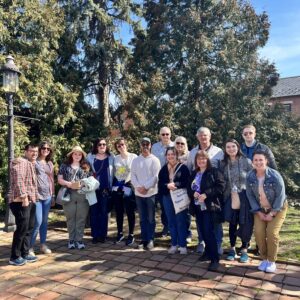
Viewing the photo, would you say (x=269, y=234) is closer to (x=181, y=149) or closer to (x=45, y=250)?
(x=181, y=149)

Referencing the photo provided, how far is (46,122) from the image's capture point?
9.57m

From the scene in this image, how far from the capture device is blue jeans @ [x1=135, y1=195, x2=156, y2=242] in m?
5.00

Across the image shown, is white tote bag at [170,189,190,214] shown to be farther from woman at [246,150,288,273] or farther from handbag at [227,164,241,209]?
woman at [246,150,288,273]

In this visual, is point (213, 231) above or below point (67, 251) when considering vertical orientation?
above

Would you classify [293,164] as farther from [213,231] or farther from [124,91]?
[213,231]

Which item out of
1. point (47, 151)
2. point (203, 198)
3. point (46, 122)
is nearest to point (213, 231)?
point (203, 198)

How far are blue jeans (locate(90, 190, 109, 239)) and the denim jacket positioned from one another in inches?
92.5

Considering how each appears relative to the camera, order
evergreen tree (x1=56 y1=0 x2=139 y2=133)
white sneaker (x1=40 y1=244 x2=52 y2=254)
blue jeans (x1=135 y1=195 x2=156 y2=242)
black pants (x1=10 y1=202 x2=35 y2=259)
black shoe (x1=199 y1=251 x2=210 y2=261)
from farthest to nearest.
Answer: evergreen tree (x1=56 y1=0 x2=139 y2=133), blue jeans (x1=135 y1=195 x2=156 y2=242), white sneaker (x1=40 y1=244 x2=52 y2=254), black shoe (x1=199 y1=251 x2=210 y2=261), black pants (x1=10 y1=202 x2=35 y2=259)

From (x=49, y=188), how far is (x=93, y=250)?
120 cm

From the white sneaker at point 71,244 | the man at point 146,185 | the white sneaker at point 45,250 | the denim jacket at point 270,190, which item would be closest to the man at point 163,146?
the man at point 146,185

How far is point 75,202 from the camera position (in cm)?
505

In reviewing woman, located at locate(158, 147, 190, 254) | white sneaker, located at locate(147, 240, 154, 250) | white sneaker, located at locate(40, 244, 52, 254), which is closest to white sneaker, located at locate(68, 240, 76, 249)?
white sneaker, located at locate(40, 244, 52, 254)

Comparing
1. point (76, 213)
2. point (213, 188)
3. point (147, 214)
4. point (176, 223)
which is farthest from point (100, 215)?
point (213, 188)

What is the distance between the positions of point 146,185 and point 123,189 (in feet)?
1.74
